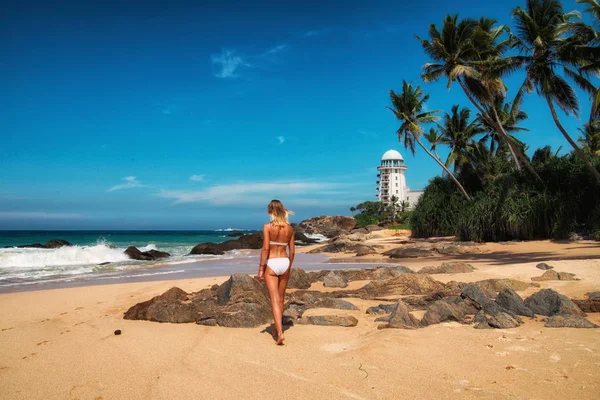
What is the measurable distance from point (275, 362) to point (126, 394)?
4.36 ft

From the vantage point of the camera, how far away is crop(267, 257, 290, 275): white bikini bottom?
16.0ft

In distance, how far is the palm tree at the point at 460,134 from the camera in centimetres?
3525

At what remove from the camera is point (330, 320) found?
540cm

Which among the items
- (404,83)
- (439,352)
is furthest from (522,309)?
(404,83)

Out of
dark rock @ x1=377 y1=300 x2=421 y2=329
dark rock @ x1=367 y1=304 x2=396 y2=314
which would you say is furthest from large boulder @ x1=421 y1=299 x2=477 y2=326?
dark rock @ x1=367 y1=304 x2=396 y2=314

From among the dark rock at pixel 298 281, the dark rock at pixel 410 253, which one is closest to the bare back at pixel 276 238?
the dark rock at pixel 298 281

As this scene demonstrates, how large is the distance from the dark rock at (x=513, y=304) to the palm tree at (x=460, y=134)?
1221 inches

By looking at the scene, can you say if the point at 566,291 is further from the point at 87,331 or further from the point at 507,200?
the point at 507,200

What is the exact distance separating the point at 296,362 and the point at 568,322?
3.31 m

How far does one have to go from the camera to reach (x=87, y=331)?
5.25 metres

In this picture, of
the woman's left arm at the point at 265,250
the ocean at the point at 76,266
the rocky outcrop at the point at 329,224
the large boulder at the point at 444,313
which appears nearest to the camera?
the woman's left arm at the point at 265,250

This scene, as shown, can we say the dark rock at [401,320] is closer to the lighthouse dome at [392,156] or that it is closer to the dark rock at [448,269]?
the dark rock at [448,269]

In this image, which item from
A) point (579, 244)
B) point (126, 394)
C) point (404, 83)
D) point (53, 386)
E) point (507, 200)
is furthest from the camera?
point (404, 83)

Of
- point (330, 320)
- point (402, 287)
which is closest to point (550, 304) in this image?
point (402, 287)
